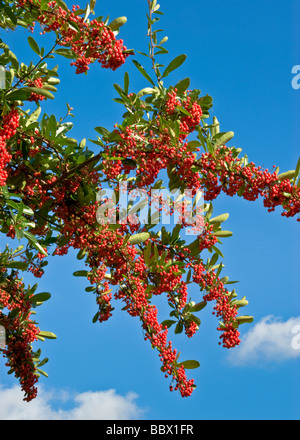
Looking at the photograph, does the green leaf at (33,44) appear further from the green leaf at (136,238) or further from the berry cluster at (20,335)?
the berry cluster at (20,335)

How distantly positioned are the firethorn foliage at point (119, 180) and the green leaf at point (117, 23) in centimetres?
1

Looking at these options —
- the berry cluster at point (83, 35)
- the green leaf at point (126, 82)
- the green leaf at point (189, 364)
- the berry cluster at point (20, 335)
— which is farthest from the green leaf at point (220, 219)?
the berry cluster at point (20, 335)

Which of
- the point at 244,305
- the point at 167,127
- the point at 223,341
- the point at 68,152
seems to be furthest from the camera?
the point at 244,305

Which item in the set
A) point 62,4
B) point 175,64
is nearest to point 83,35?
point 62,4

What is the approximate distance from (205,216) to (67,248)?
177cm

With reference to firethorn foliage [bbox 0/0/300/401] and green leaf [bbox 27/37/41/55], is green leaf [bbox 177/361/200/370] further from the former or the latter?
green leaf [bbox 27/37/41/55]

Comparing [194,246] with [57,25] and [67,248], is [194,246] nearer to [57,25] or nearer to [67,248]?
[67,248]

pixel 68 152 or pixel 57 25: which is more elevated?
pixel 57 25

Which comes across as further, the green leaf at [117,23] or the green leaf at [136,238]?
the green leaf at [136,238]

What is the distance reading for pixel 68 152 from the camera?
584 cm

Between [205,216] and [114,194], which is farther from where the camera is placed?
[205,216]

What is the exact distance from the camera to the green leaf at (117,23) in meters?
5.39

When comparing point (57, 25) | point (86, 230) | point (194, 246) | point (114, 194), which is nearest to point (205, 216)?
point (194, 246)

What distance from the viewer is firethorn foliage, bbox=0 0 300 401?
17.3 feet
